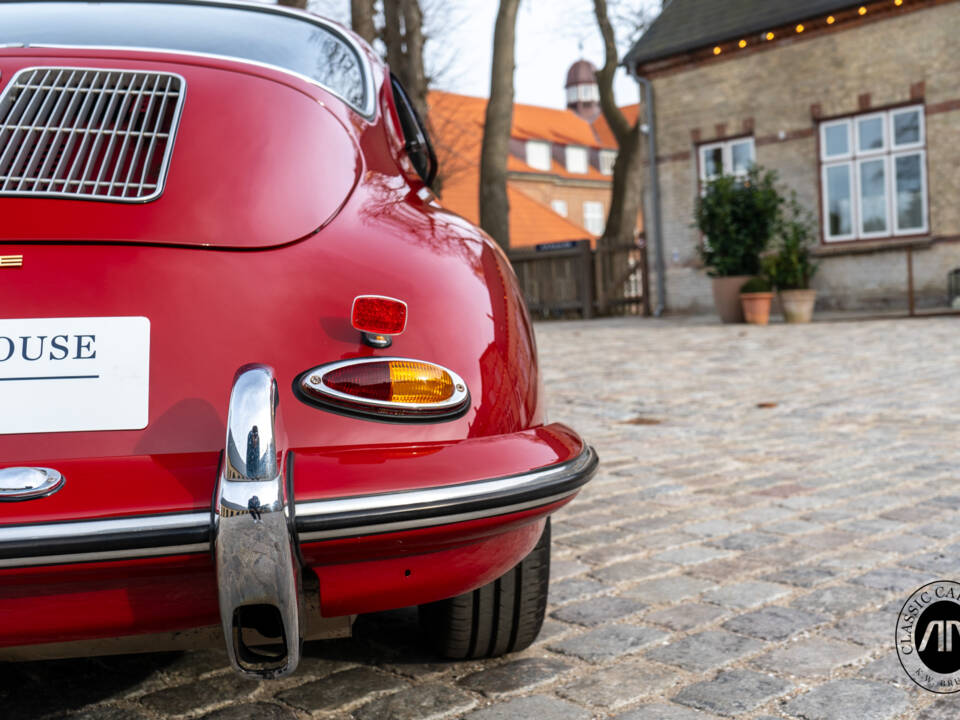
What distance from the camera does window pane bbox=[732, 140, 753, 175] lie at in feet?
63.6

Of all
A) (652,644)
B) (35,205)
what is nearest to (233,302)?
(35,205)

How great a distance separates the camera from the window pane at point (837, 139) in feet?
59.0

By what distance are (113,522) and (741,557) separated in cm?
216

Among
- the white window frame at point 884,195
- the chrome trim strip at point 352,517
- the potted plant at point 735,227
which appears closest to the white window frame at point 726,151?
the white window frame at point 884,195

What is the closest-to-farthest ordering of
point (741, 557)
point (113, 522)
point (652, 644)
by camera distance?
point (113, 522) → point (652, 644) → point (741, 557)

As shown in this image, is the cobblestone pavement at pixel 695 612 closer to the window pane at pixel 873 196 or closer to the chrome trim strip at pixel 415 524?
the chrome trim strip at pixel 415 524

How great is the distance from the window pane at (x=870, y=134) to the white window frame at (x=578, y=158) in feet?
133

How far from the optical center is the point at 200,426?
5.64 ft

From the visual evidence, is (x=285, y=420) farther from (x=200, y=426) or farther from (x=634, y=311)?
(x=634, y=311)

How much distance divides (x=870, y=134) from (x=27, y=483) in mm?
18226

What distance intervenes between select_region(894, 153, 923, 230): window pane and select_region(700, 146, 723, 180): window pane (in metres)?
3.45

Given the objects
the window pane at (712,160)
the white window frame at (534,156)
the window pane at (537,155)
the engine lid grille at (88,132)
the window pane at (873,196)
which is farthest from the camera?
the window pane at (537,155)

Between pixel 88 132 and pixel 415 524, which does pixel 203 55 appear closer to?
pixel 88 132

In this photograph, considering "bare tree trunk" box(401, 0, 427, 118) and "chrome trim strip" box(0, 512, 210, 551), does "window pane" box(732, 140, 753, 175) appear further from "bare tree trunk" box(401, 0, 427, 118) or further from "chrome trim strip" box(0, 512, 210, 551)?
"chrome trim strip" box(0, 512, 210, 551)
